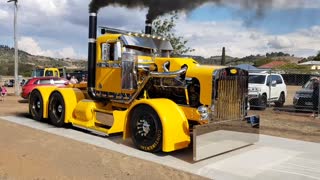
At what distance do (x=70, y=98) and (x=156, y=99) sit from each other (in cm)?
396

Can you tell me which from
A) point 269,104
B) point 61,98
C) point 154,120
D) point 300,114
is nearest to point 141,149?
point 154,120

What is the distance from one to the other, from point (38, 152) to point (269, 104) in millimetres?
14504

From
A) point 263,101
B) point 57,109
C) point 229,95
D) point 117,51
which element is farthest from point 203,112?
point 263,101

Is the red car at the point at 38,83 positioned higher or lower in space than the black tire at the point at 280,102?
higher

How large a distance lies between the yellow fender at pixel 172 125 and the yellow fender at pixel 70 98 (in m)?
3.87

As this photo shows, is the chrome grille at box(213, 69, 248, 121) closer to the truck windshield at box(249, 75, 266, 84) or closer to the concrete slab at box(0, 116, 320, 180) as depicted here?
the concrete slab at box(0, 116, 320, 180)

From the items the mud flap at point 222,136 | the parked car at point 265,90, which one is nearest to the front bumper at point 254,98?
the parked car at point 265,90

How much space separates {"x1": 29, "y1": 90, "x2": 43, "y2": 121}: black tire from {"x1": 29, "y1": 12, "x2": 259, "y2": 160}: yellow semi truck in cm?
108

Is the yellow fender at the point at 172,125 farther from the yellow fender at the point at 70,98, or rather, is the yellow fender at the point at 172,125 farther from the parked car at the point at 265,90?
the parked car at the point at 265,90

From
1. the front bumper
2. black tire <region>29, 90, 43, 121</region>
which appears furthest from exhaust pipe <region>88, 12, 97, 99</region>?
the front bumper

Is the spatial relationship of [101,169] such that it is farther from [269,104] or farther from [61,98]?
[269,104]

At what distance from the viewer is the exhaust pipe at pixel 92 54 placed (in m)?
11.7

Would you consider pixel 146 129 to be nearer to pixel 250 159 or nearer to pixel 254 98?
pixel 250 159

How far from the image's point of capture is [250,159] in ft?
28.4
